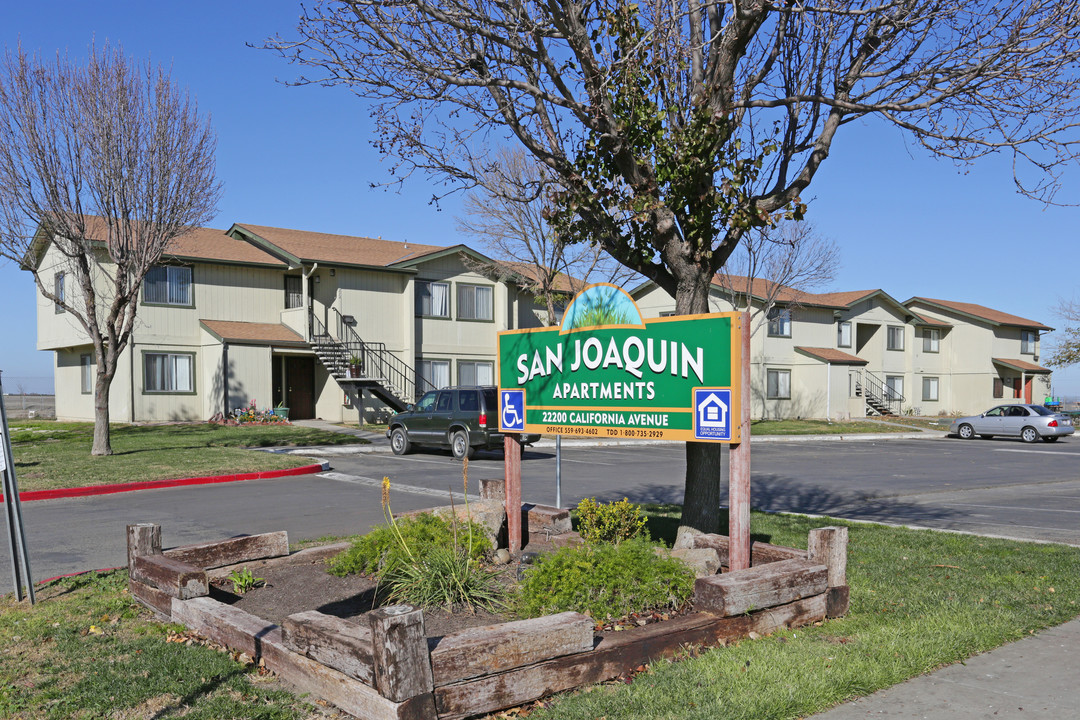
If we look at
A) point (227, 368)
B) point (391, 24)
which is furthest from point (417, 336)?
point (391, 24)

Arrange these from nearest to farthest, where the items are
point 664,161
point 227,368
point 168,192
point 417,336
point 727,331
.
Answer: point 727,331, point 664,161, point 168,192, point 227,368, point 417,336

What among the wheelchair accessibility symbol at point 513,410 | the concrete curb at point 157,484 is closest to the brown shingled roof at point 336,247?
the concrete curb at point 157,484

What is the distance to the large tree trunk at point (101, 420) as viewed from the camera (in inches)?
782

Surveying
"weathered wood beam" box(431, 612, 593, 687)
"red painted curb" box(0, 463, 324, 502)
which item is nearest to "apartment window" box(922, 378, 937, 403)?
"red painted curb" box(0, 463, 324, 502)

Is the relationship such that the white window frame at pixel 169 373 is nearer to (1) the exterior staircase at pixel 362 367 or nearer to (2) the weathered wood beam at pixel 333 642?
(1) the exterior staircase at pixel 362 367

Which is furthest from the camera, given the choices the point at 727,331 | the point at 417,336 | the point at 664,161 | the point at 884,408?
the point at 884,408

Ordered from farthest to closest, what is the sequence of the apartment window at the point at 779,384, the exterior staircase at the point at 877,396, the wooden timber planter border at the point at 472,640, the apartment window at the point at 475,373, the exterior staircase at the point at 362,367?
the exterior staircase at the point at 877,396, the apartment window at the point at 779,384, the apartment window at the point at 475,373, the exterior staircase at the point at 362,367, the wooden timber planter border at the point at 472,640

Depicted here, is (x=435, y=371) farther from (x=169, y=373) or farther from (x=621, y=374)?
(x=621, y=374)

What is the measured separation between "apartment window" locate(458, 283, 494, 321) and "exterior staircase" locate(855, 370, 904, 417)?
879 inches

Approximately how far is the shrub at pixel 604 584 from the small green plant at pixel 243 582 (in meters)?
2.30

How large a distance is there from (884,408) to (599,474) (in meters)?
34.6

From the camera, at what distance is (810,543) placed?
6449mm

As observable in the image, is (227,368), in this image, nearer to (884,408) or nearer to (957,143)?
(957,143)

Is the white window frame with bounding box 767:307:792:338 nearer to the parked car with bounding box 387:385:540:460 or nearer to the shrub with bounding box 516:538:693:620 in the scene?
the parked car with bounding box 387:385:540:460
